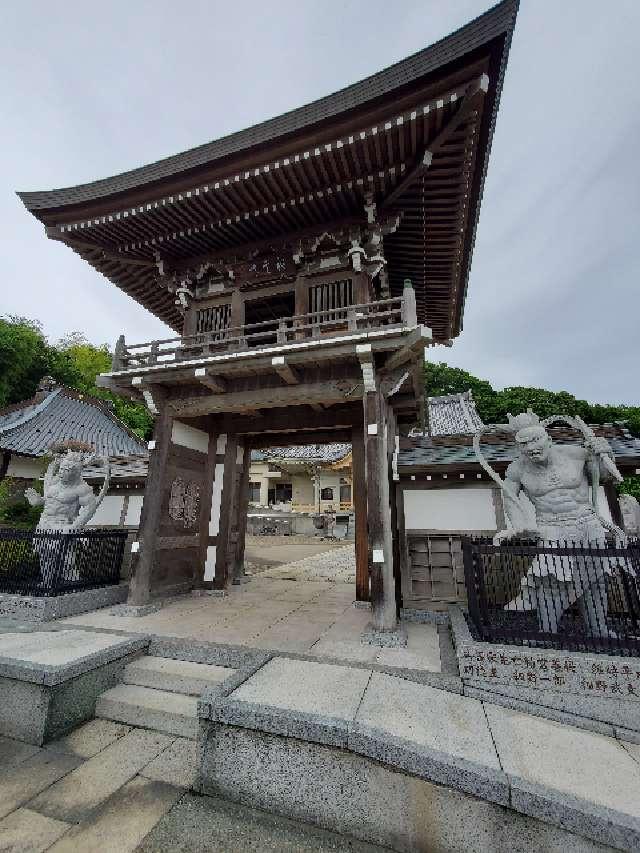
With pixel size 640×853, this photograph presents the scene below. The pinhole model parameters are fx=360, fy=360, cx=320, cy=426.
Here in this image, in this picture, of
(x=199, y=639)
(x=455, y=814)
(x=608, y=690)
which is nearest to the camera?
(x=455, y=814)

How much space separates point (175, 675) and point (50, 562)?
422 cm

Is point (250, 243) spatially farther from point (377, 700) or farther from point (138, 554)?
point (377, 700)

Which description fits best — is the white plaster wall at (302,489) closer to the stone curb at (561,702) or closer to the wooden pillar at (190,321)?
the wooden pillar at (190,321)

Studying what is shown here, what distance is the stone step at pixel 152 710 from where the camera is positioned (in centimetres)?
368

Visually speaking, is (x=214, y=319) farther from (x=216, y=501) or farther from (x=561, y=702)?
(x=561, y=702)

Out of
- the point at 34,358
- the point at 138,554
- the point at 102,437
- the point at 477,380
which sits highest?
the point at 477,380

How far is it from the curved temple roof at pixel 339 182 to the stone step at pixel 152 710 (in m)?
7.74

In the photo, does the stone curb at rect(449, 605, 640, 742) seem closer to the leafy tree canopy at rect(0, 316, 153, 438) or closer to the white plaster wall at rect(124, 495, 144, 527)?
the white plaster wall at rect(124, 495, 144, 527)

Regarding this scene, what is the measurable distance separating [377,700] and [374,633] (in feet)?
6.29

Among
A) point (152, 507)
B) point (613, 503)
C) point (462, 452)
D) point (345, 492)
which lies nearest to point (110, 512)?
point (152, 507)

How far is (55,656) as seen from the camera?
13.1ft

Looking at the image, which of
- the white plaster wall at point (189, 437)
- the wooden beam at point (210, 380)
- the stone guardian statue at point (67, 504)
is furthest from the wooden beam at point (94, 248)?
the stone guardian statue at point (67, 504)

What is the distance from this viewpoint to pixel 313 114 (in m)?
5.64

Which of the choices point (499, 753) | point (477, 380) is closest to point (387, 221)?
point (499, 753)
